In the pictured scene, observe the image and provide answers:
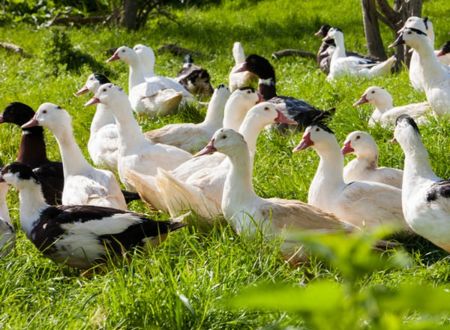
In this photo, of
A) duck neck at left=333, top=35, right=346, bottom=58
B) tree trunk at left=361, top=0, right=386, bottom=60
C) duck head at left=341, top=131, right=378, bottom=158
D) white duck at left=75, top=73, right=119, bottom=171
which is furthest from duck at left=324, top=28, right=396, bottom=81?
duck head at left=341, top=131, right=378, bottom=158

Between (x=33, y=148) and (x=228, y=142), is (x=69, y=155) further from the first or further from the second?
(x=228, y=142)

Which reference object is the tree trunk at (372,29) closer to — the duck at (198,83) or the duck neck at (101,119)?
the duck at (198,83)

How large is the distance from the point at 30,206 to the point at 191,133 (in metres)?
2.58

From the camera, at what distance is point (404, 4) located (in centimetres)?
1069

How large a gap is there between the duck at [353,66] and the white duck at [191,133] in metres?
2.97

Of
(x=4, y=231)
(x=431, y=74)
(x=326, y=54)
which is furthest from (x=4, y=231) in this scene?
(x=326, y=54)

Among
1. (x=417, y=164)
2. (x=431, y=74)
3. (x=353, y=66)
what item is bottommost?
(x=353, y=66)

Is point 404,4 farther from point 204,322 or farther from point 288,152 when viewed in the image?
point 204,322

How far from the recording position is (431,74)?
6.96 m

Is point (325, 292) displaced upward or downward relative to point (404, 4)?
upward

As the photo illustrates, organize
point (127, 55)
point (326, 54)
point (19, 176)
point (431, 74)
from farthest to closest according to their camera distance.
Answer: point (326, 54) < point (127, 55) < point (431, 74) < point (19, 176)

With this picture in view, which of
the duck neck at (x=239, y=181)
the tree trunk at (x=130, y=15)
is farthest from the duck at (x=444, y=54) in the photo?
the tree trunk at (x=130, y=15)

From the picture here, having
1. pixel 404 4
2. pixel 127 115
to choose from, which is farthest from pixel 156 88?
pixel 404 4

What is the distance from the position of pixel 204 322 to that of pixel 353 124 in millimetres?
4221
